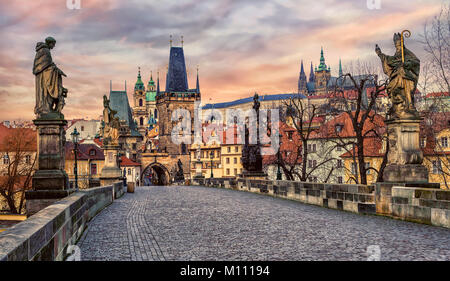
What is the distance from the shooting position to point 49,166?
388 inches

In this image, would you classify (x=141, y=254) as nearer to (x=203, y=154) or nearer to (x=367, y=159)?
(x=367, y=159)

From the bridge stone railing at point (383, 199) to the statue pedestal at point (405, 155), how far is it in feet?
1.00

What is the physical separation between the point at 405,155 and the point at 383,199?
1.22 metres

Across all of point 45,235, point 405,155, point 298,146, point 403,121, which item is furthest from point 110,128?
point 45,235

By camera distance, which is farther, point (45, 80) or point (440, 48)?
point (440, 48)

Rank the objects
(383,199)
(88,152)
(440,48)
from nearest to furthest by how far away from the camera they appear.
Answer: (383,199) < (440,48) < (88,152)

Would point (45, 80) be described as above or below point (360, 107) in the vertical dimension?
below

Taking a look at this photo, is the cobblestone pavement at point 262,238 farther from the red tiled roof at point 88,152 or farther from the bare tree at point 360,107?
the red tiled roof at point 88,152

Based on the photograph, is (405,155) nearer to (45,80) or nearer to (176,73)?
(45,80)

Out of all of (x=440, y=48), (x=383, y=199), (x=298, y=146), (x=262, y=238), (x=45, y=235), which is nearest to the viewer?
(x=45, y=235)

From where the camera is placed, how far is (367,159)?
178ft

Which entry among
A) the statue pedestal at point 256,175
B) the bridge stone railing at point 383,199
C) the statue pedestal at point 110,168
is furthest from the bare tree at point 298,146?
the bridge stone railing at point 383,199

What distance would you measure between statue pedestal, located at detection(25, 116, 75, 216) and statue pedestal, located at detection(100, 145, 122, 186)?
14.7m
